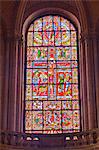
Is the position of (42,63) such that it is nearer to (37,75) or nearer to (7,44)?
(37,75)

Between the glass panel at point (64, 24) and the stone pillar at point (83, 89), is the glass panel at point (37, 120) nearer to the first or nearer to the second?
the stone pillar at point (83, 89)

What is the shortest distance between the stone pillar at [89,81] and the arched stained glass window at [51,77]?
536 mm

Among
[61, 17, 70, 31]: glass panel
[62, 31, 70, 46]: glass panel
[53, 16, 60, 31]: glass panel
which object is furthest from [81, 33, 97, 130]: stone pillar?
[53, 16, 60, 31]: glass panel

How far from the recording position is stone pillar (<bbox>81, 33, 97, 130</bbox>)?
43.5ft

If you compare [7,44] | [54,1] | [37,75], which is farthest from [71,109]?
[54,1]

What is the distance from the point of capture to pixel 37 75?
1460 cm

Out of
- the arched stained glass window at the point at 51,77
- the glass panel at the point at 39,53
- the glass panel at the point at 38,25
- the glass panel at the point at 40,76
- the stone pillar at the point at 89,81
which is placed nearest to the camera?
the stone pillar at the point at 89,81

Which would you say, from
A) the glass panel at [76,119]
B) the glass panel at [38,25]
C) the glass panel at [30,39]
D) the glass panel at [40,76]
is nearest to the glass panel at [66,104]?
the glass panel at [76,119]

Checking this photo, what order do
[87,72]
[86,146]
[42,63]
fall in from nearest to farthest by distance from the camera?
[86,146] → [87,72] → [42,63]

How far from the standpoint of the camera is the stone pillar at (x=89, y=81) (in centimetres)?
1325

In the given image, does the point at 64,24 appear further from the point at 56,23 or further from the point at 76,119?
the point at 76,119

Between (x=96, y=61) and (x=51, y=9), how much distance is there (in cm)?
284

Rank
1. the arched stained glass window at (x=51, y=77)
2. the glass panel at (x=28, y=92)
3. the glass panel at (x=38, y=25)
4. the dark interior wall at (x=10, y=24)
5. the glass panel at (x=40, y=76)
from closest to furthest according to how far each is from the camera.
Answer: the dark interior wall at (x=10, y=24) < the arched stained glass window at (x=51, y=77) < the glass panel at (x=28, y=92) < the glass panel at (x=40, y=76) < the glass panel at (x=38, y=25)

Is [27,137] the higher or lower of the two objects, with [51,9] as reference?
lower
